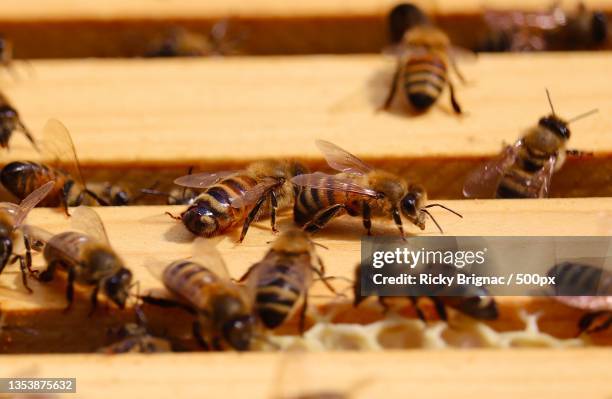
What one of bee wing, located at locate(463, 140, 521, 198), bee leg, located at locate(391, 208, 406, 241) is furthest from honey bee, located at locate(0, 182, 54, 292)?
bee wing, located at locate(463, 140, 521, 198)

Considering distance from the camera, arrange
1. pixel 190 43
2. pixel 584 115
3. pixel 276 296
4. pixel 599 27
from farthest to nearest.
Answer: pixel 190 43
pixel 599 27
pixel 584 115
pixel 276 296

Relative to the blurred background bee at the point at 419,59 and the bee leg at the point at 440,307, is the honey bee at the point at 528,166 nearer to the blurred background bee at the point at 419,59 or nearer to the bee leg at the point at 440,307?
the blurred background bee at the point at 419,59

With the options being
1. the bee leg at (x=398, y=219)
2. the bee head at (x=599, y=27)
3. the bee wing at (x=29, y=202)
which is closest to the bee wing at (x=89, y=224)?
the bee wing at (x=29, y=202)

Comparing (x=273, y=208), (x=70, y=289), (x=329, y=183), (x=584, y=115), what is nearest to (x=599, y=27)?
(x=584, y=115)

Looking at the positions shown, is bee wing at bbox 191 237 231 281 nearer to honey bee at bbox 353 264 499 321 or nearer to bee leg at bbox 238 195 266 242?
bee leg at bbox 238 195 266 242

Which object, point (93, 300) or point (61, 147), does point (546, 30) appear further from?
Answer: point (93, 300)

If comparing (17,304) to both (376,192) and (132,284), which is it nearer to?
(132,284)
